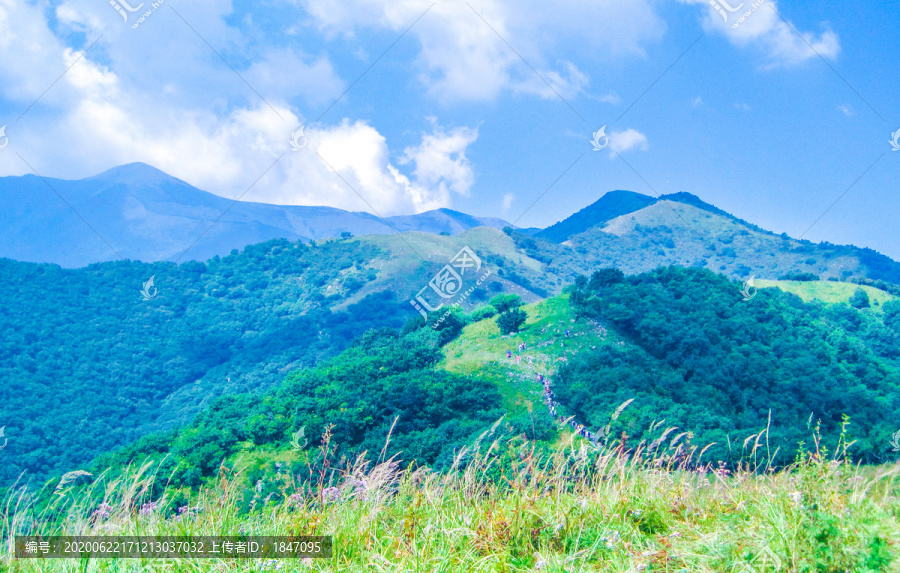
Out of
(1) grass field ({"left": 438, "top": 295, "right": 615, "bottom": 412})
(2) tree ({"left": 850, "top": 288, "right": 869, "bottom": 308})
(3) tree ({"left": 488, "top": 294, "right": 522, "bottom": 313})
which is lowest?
(1) grass field ({"left": 438, "top": 295, "right": 615, "bottom": 412})

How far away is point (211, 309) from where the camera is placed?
10131cm

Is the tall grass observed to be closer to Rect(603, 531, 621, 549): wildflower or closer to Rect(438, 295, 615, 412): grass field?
Rect(603, 531, 621, 549): wildflower

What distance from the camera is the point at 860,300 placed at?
59188mm

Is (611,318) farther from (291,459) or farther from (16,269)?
(16,269)

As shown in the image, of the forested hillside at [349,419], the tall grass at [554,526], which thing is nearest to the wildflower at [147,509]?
the tall grass at [554,526]

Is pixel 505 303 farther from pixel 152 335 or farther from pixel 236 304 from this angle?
pixel 236 304

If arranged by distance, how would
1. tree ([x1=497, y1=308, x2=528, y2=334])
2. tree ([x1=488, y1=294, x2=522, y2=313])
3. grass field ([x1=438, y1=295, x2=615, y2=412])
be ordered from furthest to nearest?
tree ([x1=488, y1=294, x2=522, y2=313]), tree ([x1=497, y1=308, x2=528, y2=334]), grass field ([x1=438, y1=295, x2=615, y2=412])
